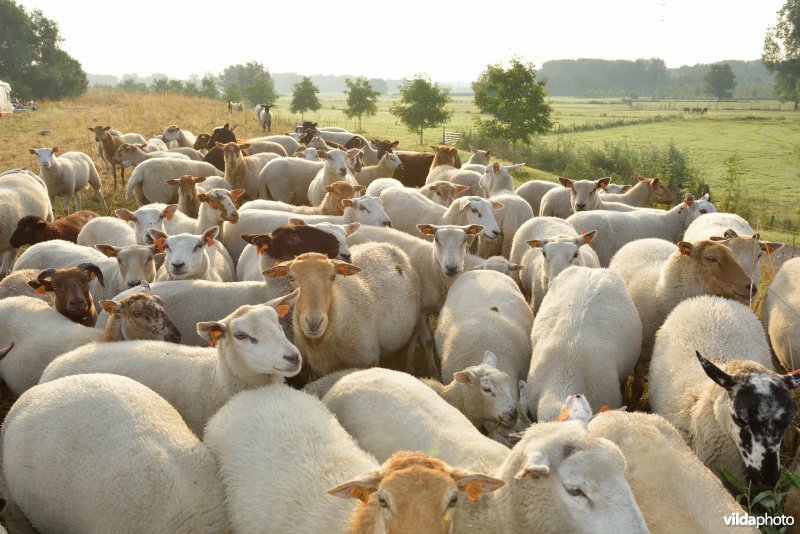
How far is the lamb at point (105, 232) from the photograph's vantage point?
8.05 m

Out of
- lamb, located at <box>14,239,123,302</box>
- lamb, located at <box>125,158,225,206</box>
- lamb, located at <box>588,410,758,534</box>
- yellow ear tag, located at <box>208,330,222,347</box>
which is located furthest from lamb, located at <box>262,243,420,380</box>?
lamb, located at <box>125,158,225,206</box>

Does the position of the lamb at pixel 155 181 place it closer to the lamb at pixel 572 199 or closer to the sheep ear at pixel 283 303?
the lamb at pixel 572 199

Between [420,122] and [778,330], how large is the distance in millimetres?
43971

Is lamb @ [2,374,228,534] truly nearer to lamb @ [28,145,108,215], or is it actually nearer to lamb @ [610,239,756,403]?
lamb @ [610,239,756,403]

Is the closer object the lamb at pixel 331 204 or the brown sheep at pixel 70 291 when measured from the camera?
the brown sheep at pixel 70 291

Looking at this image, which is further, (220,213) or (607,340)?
(220,213)

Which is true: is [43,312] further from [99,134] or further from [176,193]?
[99,134]

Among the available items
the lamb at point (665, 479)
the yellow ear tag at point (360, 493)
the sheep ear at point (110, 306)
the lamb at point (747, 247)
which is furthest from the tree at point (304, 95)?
the yellow ear tag at point (360, 493)

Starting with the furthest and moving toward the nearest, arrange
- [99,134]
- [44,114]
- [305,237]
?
[44,114], [99,134], [305,237]

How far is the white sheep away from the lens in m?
9.00

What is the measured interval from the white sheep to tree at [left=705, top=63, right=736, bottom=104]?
14156cm

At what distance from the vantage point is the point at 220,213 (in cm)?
794

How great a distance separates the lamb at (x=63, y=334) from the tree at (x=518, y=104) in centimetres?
3760

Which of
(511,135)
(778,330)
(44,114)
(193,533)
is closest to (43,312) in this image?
(193,533)
